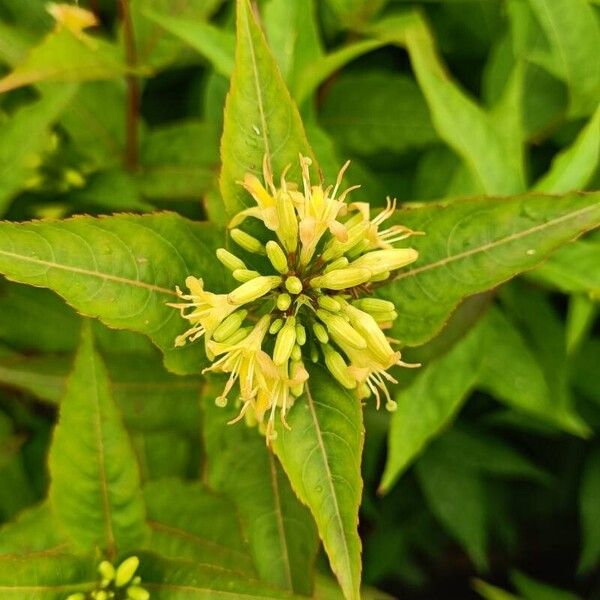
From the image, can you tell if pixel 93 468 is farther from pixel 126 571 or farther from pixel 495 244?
pixel 495 244

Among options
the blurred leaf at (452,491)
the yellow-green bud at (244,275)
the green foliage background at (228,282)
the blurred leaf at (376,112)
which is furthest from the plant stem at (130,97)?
the blurred leaf at (452,491)

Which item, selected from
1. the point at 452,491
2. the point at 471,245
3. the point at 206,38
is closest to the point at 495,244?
the point at 471,245

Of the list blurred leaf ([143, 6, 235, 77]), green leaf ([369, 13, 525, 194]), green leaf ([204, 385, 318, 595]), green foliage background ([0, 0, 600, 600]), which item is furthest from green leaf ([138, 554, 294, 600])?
blurred leaf ([143, 6, 235, 77])

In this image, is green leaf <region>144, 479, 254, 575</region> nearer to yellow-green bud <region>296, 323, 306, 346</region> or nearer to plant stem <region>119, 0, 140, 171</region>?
yellow-green bud <region>296, 323, 306, 346</region>

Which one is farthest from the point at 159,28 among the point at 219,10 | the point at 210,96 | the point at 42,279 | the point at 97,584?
the point at 97,584

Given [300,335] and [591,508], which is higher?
[300,335]

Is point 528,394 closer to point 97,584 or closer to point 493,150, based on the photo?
point 493,150
